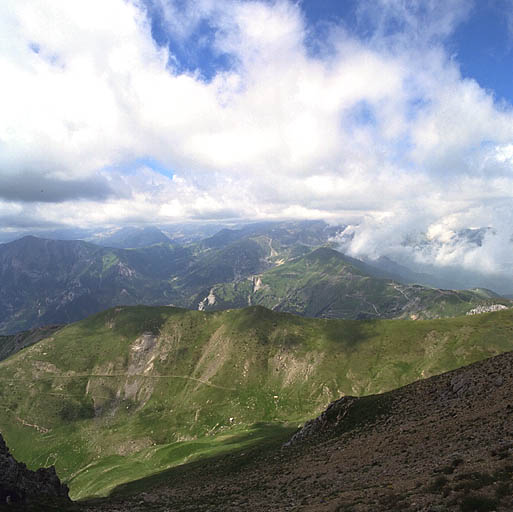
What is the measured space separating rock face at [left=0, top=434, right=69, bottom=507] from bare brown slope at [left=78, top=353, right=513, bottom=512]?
320 inches

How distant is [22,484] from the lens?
41.5 metres

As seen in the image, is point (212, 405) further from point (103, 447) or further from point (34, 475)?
point (34, 475)

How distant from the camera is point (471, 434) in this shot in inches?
1356

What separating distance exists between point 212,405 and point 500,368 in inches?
7112

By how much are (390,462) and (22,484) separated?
2054 inches

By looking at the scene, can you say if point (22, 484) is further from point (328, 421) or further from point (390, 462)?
point (328, 421)

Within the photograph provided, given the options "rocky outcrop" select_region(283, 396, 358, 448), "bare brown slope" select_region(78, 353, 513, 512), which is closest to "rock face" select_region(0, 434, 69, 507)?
"bare brown slope" select_region(78, 353, 513, 512)

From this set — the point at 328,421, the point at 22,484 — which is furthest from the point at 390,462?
the point at 22,484

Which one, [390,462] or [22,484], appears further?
[22,484]

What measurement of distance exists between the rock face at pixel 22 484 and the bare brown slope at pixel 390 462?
8130mm

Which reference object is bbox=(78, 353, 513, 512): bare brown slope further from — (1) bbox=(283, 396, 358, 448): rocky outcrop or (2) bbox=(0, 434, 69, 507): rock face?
(2) bbox=(0, 434, 69, 507): rock face

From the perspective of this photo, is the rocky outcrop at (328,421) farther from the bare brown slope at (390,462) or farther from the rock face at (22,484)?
the rock face at (22,484)

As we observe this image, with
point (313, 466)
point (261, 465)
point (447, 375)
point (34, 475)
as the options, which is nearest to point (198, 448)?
point (261, 465)

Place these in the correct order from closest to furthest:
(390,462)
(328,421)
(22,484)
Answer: (390,462) → (22,484) → (328,421)
